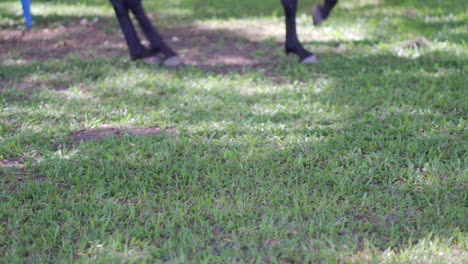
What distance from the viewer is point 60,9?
24.3 feet

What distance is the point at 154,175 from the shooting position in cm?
277

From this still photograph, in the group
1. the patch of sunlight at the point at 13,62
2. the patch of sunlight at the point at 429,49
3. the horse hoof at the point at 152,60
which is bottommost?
the patch of sunlight at the point at 429,49

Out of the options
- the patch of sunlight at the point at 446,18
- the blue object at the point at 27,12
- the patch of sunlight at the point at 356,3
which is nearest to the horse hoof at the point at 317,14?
the patch of sunlight at the point at 446,18

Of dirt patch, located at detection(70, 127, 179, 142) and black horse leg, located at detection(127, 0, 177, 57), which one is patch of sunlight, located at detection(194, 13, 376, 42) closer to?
black horse leg, located at detection(127, 0, 177, 57)

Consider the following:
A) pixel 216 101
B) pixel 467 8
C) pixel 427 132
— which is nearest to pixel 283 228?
pixel 427 132

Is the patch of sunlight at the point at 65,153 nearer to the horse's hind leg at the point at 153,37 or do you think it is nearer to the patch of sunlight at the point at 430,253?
the horse's hind leg at the point at 153,37

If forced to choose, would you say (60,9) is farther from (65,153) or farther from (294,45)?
(65,153)

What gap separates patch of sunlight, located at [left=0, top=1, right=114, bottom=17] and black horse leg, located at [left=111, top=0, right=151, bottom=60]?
8.95 feet

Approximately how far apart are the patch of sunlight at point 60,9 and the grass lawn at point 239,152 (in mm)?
1662

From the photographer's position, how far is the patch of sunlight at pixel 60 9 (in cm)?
708

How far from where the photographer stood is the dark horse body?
4504 millimetres

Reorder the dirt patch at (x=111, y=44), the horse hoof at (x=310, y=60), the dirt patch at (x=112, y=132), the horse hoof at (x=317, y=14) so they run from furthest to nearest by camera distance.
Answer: the horse hoof at (x=317, y=14), the dirt patch at (x=111, y=44), the horse hoof at (x=310, y=60), the dirt patch at (x=112, y=132)

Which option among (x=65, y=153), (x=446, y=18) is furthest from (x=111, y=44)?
(x=446, y=18)

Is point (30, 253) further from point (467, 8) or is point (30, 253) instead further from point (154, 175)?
point (467, 8)
